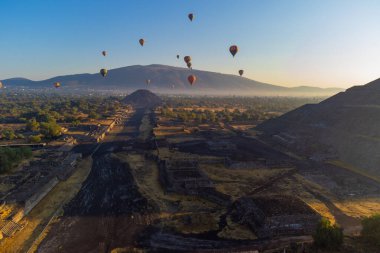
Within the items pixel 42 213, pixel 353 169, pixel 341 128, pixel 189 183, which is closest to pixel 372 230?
pixel 189 183

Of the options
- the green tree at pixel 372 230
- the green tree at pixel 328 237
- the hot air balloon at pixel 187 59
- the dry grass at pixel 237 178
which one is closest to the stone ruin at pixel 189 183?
the dry grass at pixel 237 178

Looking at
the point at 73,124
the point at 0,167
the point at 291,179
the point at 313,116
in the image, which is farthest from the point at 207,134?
the point at 0,167

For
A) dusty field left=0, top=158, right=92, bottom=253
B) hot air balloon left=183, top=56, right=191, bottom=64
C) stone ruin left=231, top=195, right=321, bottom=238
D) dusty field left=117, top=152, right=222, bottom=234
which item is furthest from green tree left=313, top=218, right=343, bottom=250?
hot air balloon left=183, top=56, right=191, bottom=64

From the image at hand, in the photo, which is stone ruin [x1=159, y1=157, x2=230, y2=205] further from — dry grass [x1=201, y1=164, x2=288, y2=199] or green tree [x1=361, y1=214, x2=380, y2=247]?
→ green tree [x1=361, y1=214, x2=380, y2=247]

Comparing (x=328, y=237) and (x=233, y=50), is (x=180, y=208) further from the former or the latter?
(x=233, y=50)

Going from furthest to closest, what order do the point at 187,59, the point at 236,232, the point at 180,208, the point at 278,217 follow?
the point at 187,59 < the point at 180,208 < the point at 236,232 < the point at 278,217

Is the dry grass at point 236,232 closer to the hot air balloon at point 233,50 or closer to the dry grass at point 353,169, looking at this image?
the dry grass at point 353,169

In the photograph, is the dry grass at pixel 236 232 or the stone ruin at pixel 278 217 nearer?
the dry grass at pixel 236 232
